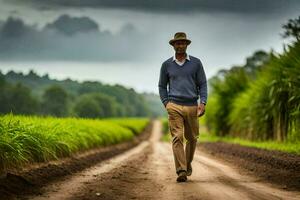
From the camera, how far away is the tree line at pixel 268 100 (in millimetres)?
18281

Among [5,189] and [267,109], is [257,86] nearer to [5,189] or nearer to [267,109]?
[267,109]

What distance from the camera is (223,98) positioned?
107 ft

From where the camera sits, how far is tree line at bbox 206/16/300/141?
1828 centimetres

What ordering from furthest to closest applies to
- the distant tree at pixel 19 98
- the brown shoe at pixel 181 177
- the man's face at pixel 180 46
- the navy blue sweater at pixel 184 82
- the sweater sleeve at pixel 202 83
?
the distant tree at pixel 19 98 < the sweater sleeve at pixel 202 83 < the navy blue sweater at pixel 184 82 < the man's face at pixel 180 46 < the brown shoe at pixel 181 177

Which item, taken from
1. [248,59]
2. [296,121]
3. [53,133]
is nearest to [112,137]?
[296,121]

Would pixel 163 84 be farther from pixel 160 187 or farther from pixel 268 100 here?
pixel 268 100

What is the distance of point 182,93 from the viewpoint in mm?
10070

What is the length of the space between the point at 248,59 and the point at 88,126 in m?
58.2

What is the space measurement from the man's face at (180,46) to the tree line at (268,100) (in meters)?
7.13

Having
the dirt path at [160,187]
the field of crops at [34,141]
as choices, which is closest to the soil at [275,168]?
the dirt path at [160,187]

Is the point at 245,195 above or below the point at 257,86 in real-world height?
below

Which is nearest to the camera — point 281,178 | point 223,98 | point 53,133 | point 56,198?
point 56,198

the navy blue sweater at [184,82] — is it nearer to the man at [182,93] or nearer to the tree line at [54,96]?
the man at [182,93]

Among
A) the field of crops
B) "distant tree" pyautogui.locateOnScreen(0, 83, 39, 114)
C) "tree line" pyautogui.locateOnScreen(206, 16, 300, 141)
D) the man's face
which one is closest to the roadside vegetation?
"tree line" pyautogui.locateOnScreen(206, 16, 300, 141)
